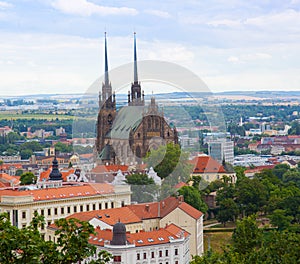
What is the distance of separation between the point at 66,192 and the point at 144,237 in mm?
13930

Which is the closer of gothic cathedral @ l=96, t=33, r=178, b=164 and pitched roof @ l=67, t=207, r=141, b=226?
pitched roof @ l=67, t=207, r=141, b=226

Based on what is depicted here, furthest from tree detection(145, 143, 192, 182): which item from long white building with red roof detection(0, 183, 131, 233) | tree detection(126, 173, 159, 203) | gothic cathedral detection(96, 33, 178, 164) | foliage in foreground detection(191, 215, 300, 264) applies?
foliage in foreground detection(191, 215, 300, 264)

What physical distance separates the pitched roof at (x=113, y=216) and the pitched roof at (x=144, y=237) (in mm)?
3085

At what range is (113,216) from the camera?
53.5 m

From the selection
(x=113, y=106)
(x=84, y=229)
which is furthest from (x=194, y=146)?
(x=84, y=229)

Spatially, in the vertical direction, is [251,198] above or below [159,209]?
below

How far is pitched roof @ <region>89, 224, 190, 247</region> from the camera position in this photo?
151ft

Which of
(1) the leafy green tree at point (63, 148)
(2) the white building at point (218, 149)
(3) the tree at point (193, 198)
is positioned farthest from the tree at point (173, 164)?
(1) the leafy green tree at point (63, 148)

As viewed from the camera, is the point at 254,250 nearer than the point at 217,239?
Yes

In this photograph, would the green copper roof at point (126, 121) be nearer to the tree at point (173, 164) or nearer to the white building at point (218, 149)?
the tree at point (173, 164)

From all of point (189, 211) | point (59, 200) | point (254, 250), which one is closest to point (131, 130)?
point (59, 200)

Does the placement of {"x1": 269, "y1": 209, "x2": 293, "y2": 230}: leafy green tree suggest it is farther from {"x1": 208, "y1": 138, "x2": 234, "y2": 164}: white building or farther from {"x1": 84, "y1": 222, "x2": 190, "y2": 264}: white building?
{"x1": 208, "y1": 138, "x2": 234, "y2": 164}: white building

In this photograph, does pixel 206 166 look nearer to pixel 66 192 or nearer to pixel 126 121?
pixel 126 121

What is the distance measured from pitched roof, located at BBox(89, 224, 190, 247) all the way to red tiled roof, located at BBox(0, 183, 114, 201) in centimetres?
944
